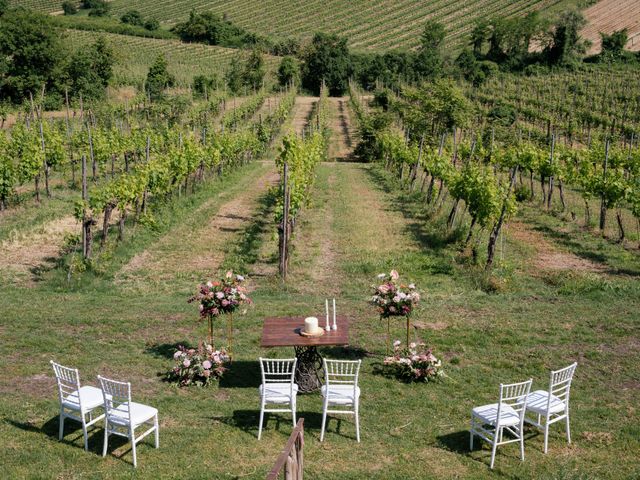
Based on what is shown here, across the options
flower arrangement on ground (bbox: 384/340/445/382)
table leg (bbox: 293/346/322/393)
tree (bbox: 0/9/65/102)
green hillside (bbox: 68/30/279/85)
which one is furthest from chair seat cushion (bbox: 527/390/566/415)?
green hillside (bbox: 68/30/279/85)

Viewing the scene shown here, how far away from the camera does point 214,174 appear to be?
89.0 feet

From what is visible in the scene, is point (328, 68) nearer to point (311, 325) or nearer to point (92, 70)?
point (92, 70)

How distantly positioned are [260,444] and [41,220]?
13.3 meters

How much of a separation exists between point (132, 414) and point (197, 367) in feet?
5.71

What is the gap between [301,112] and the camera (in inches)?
1869

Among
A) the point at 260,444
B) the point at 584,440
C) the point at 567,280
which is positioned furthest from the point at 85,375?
the point at 567,280

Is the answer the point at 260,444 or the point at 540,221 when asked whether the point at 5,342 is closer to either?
the point at 260,444

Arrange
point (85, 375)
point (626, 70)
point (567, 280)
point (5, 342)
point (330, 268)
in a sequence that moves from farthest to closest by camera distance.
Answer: point (626, 70) < point (330, 268) < point (567, 280) < point (5, 342) < point (85, 375)

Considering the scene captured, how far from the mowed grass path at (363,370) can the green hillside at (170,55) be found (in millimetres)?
41671

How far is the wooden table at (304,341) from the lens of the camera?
796 cm

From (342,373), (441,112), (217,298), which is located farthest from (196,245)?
(441,112)

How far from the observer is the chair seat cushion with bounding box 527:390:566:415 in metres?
→ 7.23

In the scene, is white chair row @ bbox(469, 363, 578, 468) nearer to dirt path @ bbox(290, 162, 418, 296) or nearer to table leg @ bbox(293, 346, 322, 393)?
table leg @ bbox(293, 346, 322, 393)

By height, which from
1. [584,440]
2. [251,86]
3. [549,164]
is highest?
[251,86]
